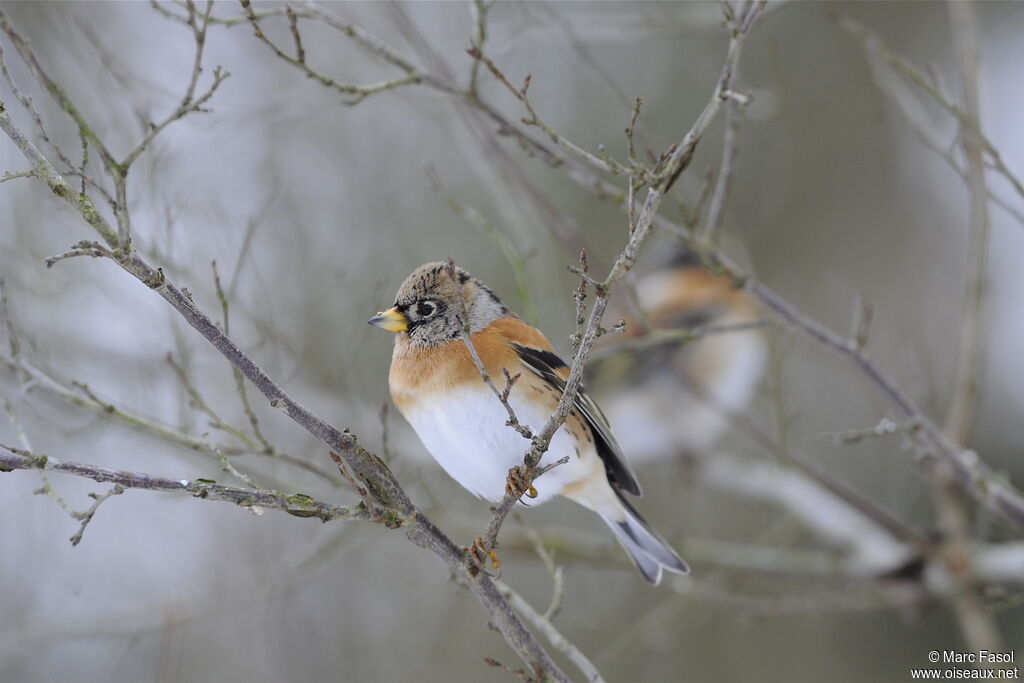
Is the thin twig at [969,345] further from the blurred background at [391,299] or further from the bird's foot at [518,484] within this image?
the bird's foot at [518,484]

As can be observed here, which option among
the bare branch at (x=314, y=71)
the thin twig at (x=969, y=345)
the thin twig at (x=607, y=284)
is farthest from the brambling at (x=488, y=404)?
the thin twig at (x=969, y=345)

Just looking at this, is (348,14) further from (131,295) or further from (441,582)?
(441,582)

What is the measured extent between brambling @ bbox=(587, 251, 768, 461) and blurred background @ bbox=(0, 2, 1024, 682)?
131 millimetres

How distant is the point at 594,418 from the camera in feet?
9.21

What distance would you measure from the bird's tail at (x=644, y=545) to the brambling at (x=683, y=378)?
249 cm

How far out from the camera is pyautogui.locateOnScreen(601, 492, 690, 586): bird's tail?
307 centimetres

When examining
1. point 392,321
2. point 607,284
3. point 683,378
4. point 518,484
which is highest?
point 683,378

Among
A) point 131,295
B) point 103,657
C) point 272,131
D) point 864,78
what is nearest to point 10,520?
point 103,657

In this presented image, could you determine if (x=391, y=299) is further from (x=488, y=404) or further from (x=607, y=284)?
(x=607, y=284)

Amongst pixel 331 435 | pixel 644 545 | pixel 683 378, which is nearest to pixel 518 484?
pixel 331 435

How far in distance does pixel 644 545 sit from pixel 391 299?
2.64 metres

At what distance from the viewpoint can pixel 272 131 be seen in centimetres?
507

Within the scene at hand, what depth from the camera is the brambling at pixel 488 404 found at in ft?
8.52

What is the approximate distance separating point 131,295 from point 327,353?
1431 mm
